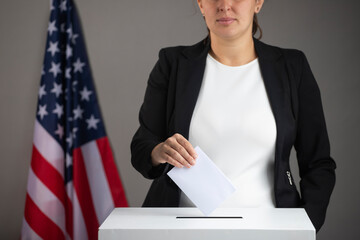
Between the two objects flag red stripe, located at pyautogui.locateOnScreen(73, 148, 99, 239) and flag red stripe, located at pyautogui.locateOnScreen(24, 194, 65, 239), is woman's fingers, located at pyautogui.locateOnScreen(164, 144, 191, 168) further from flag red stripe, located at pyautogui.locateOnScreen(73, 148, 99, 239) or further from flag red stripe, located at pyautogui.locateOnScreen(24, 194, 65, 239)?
flag red stripe, located at pyautogui.locateOnScreen(24, 194, 65, 239)

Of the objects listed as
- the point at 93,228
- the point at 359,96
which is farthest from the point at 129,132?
the point at 359,96

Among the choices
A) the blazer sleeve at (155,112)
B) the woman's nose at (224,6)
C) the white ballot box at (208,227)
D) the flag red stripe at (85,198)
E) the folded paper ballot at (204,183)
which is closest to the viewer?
the white ballot box at (208,227)

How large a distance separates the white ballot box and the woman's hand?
0.14 metres

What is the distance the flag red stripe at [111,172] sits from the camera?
11.5 ft

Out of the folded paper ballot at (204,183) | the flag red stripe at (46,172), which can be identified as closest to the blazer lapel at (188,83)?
the folded paper ballot at (204,183)

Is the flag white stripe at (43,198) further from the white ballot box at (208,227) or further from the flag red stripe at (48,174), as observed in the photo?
the white ballot box at (208,227)

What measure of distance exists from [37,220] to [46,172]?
1.14 ft

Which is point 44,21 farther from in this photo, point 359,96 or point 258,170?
point 258,170

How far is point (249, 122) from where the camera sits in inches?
58.6

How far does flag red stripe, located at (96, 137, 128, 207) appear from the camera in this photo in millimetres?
3508

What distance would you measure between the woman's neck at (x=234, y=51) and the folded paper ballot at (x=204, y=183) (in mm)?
505

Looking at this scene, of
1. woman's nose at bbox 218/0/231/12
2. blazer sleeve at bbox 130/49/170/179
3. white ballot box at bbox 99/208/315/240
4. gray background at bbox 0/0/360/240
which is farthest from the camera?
gray background at bbox 0/0/360/240

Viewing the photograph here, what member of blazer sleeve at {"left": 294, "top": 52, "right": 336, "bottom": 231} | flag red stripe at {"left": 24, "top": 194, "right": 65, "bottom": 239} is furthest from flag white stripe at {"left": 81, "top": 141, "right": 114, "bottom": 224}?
blazer sleeve at {"left": 294, "top": 52, "right": 336, "bottom": 231}

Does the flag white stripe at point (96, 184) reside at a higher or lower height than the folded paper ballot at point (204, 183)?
lower
